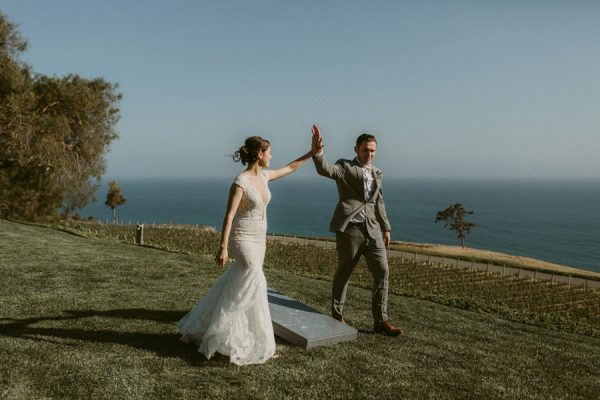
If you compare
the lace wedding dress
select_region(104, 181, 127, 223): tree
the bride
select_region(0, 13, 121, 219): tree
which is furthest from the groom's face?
select_region(104, 181, 127, 223): tree

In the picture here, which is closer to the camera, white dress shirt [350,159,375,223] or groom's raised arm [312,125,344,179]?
groom's raised arm [312,125,344,179]

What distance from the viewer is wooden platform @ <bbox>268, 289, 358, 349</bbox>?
201 inches

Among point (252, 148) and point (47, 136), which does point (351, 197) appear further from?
point (47, 136)

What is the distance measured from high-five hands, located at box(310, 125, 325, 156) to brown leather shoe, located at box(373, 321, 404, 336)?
94.7 inches

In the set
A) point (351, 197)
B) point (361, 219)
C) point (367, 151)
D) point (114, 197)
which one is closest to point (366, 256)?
point (361, 219)

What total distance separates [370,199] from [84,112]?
25.2 m

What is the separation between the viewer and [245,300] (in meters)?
4.51

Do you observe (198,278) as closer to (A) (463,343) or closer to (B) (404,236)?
(A) (463,343)

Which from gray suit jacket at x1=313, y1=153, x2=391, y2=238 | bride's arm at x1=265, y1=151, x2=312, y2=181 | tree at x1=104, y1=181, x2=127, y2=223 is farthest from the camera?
tree at x1=104, y1=181, x2=127, y2=223

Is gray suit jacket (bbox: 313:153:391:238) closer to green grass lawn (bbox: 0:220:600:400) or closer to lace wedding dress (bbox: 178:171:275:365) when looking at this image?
lace wedding dress (bbox: 178:171:275:365)

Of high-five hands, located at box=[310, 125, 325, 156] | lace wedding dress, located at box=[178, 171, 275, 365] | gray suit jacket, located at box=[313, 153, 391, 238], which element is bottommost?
lace wedding dress, located at box=[178, 171, 275, 365]

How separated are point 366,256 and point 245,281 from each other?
1.86 m

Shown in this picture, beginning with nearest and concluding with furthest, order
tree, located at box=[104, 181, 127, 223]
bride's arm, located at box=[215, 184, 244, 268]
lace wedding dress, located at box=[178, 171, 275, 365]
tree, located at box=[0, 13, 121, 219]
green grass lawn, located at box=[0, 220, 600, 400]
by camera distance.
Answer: green grass lawn, located at box=[0, 220, 600, 400], bride's arm, located at box=[215, 184, 244, 268], lace wedding dress, located at box=[178, 171, 275, 365], tree, located at box=[0, 13, 121, 219], tree, located at box=[104, 181, 127, 223]

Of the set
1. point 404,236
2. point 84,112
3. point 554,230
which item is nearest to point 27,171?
point 84,112
